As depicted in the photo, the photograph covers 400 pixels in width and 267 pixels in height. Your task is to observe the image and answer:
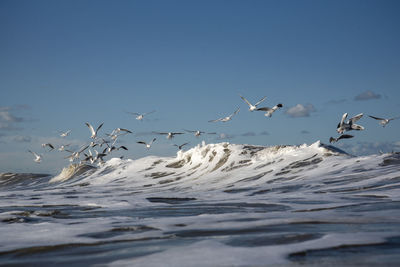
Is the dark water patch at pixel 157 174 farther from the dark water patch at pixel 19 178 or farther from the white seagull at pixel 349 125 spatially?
the white seagull at pixel 349 125

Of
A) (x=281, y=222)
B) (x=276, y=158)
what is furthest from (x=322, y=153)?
(x=281, y=222)

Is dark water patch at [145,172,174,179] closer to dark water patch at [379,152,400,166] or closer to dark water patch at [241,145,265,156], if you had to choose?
dark water patch at [241,145,265,156]

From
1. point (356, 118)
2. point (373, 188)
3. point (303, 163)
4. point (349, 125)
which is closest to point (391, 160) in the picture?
point (303, 163)

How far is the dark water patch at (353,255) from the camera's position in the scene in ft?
27.2

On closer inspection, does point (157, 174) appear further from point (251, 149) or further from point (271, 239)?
point (271, 239)

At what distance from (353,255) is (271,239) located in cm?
251

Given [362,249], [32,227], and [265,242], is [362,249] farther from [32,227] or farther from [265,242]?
[32,227]

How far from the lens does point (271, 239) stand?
11172 mm

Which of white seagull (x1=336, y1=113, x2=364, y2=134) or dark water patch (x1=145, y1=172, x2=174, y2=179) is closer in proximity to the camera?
white seagull (x1=336, y1=113, x2=364, y2=134)

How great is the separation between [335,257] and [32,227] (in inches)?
386


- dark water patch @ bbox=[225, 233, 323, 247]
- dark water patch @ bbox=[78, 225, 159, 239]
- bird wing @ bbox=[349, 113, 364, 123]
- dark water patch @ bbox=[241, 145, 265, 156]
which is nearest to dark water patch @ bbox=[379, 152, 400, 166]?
bird wing @ bbox=[349, 113, 364, 123]

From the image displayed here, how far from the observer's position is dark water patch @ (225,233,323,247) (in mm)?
10661

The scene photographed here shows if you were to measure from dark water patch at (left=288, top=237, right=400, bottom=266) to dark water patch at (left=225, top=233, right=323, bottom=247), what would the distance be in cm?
122

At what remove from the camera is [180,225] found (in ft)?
48.5
